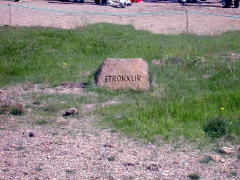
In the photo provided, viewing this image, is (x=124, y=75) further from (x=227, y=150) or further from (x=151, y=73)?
(x=227, y=150)

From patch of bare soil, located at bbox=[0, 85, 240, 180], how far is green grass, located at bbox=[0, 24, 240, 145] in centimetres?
47

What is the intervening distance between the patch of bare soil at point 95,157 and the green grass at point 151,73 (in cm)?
47

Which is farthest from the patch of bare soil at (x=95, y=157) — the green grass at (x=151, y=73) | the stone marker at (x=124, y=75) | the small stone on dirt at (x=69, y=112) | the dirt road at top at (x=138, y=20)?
the dirt road at top at (x=138, y=20)

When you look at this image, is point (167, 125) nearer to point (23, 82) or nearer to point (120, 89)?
point (120, 89)

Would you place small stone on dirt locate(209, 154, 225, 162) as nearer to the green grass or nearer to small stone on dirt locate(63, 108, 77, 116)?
the green grass

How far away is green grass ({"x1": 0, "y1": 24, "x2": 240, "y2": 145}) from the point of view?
7289 mm

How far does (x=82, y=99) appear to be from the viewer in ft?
28.8

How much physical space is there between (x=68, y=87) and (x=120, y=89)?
1133mm

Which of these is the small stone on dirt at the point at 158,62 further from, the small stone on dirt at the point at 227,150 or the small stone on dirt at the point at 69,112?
the small stone on dirt at the point at 227,150

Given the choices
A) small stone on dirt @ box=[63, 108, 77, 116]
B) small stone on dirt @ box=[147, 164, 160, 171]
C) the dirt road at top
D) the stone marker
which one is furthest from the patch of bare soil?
the dirt road at top

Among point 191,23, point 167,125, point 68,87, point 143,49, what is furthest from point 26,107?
point 191,23

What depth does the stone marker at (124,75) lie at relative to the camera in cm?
952

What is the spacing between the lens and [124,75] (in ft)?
31.6

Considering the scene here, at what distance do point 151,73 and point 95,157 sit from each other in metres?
4.83
